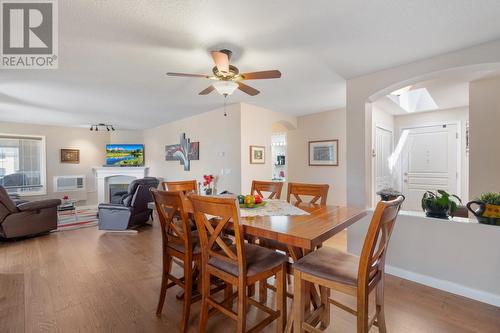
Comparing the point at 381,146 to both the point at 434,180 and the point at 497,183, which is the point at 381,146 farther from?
the point at 497,183

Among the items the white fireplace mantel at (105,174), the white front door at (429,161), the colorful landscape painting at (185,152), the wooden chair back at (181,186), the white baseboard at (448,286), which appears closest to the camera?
the white baseboard at (448,286)

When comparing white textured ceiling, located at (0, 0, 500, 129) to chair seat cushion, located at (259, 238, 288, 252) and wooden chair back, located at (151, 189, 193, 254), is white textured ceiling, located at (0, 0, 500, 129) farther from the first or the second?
chair seat cushion, located at (259, 238, 288, 252)

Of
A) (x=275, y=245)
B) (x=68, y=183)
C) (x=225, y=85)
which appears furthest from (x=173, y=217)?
(x=68, y=183)

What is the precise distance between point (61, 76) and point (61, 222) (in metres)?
3.59

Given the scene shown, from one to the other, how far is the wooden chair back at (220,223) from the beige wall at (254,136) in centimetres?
272

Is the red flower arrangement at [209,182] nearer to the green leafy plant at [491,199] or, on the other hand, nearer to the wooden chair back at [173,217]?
the wooden chair back at [173,217]

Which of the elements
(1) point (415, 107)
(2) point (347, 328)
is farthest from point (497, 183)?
(2) point (347, 328)

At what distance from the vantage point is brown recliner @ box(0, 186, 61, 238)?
12.2 ft

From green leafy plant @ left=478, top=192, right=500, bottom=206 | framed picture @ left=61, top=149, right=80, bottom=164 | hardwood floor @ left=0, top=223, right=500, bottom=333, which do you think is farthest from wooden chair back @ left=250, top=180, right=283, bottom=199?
framed picture @ left=61, top=149, right=80, bottom=164

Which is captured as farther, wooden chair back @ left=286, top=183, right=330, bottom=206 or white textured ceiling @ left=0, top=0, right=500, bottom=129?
wooden chair back @ left=286, top=183, right=330, bottom=206

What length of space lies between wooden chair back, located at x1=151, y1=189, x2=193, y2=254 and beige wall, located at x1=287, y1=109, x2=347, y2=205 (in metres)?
3.74

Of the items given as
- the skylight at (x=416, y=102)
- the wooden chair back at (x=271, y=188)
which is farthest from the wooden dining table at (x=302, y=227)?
the skylight at (x=416, y=102)

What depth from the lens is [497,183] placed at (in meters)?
2.96

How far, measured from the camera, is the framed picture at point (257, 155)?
14.7ft
